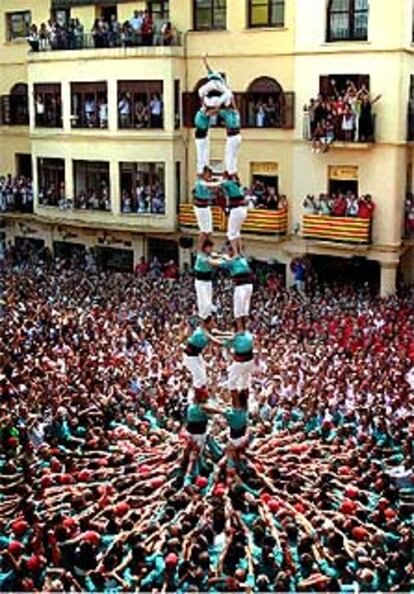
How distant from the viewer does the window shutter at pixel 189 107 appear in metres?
32.4

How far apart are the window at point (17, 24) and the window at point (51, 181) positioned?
17.9 ft

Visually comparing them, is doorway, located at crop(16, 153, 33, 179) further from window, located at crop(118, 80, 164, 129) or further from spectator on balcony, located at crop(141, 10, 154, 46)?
spectator on balcony, located at crop(141, 10, 154, 46)

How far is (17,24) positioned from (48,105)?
4594mm

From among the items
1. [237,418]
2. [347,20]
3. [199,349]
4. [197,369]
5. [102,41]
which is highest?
[347,20]

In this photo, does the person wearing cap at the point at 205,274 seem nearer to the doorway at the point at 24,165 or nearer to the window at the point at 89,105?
the window at the point at 89,105

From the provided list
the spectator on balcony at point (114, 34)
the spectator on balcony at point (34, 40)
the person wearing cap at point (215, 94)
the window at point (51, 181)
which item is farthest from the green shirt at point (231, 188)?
the spectator on balcony at point (34, 40)

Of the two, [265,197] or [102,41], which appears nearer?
[265,197]

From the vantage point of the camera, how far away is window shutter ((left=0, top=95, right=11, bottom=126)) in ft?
125

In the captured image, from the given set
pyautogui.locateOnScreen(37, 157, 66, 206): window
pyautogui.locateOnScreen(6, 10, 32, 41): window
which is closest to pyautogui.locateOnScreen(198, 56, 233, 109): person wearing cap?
pyautogui.locateOnScreen(37, 157, 66, 206): window

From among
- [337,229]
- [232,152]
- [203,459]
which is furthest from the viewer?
[337,229]

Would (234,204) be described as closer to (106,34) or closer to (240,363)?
(240,363)

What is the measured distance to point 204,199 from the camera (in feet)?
54.1

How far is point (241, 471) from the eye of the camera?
16.7 metres

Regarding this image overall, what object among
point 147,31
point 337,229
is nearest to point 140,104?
point 147,31
